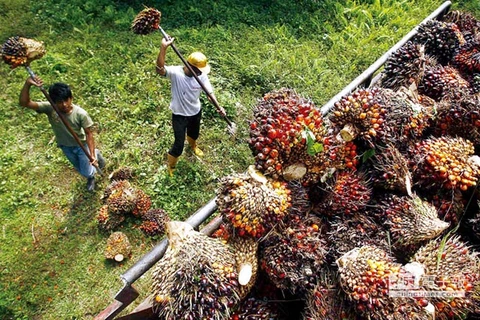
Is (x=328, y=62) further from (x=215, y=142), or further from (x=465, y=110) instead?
(x=465, y=110)

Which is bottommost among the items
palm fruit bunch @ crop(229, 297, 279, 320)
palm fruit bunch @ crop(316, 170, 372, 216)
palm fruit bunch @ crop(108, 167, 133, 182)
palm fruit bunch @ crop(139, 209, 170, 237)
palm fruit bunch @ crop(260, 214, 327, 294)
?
palm fruit bunch @ crop(139, 209, 170, 237)

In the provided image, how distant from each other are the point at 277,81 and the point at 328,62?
1150mm

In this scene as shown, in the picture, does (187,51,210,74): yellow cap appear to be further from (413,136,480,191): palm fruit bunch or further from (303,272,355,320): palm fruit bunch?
(303,272,355,320): palm fruit bunch

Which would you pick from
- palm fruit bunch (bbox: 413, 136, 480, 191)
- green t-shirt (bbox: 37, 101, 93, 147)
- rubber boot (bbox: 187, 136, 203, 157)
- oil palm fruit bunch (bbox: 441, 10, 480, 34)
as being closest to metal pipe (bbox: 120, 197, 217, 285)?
palm fruit bunch (bbox: 413, 136, 480, 191)

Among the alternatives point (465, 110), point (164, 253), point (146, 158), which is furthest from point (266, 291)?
point (146, 158)

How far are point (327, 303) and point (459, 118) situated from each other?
1638mm

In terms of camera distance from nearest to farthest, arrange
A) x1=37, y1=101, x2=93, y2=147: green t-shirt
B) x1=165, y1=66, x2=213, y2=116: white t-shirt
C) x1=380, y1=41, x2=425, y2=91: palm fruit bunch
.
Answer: x1=380, y1=41, x2=425, y2=91: palm fruit bunch < x1=37, y1=101, x2=93, y2=147: green t-shirt < x1=165, y1=66, x2=213, y2=116: white t-shirt

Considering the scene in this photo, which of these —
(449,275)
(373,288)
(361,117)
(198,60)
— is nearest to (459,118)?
(361,117)

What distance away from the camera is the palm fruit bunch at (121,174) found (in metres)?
4.88

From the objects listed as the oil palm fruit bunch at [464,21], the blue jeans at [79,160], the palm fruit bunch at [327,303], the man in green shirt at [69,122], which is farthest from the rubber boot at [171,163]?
the oil palm fruit bunch at [464,21]

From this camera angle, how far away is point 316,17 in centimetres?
741

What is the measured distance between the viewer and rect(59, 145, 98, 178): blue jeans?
4.48m

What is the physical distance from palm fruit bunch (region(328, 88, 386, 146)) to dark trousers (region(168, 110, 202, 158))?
2673 millimetres

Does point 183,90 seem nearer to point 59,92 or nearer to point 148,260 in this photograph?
point 59,92
